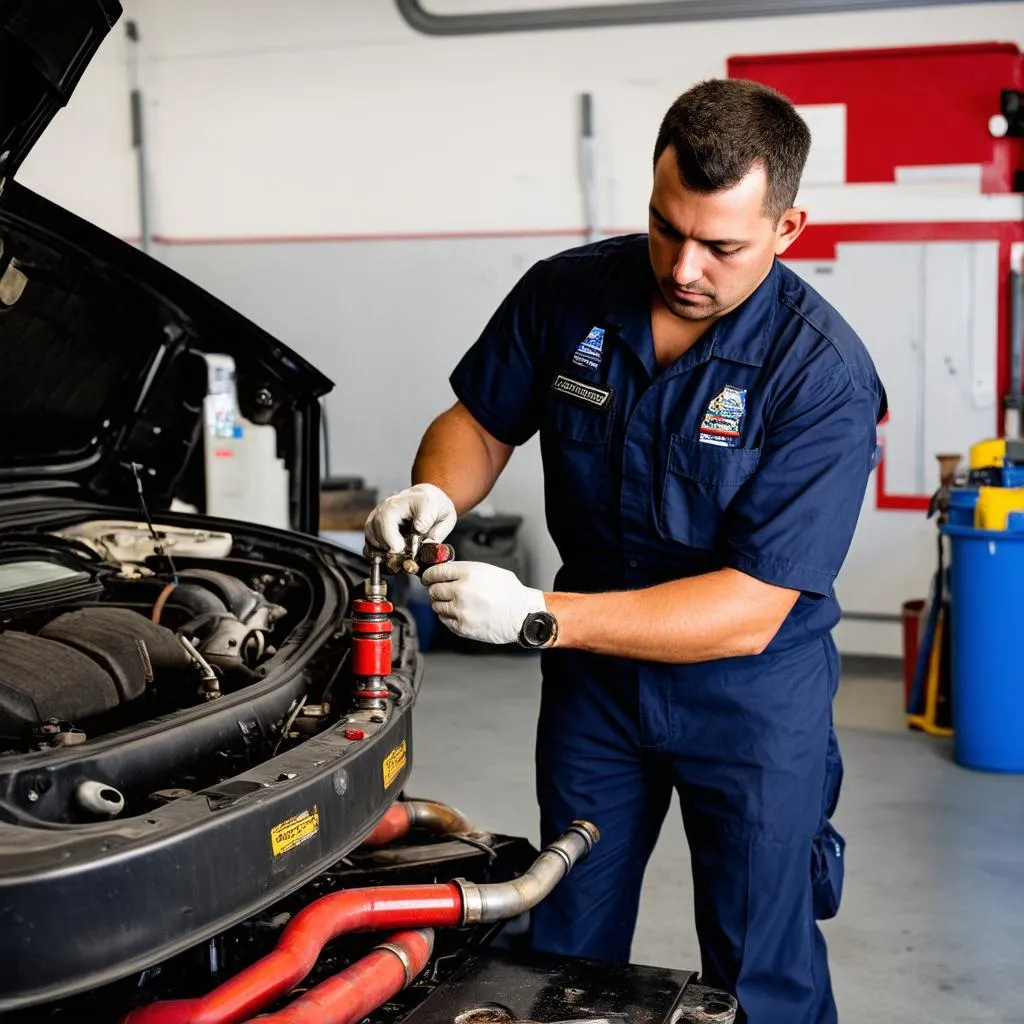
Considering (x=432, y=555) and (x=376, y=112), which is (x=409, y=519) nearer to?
(x=432, y=555)

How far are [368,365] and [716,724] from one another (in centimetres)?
442

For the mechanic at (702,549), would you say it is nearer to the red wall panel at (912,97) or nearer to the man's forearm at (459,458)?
the man's forearm at (459,458)

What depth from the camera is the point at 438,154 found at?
234 inches

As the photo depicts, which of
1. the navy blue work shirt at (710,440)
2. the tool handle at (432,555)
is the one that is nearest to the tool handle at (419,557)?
the tool handle at (432,555)

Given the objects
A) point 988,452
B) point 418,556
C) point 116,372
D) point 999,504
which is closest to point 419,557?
point 418,556

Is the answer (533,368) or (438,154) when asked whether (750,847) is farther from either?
(438,154)

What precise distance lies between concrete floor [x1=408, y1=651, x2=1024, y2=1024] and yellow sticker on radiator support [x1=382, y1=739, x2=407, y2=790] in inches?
50.0

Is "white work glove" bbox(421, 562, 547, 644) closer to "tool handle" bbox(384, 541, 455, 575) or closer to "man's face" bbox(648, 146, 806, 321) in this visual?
"tool handle" bbox(384, 541, 455, 575)

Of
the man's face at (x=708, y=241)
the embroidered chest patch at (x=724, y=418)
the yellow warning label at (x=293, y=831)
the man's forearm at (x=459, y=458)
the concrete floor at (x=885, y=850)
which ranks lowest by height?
the concrete floor at (x=885, y=850)

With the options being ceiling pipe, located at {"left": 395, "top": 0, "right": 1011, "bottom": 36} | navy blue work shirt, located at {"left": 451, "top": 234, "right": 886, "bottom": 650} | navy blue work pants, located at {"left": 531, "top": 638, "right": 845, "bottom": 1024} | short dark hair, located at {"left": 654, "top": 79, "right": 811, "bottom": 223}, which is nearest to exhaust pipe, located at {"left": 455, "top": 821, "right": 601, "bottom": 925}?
navy blue work pants, located at {"left": 531, "top": 638, "right": 845, "bottom": 1024}

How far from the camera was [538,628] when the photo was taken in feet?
5.91

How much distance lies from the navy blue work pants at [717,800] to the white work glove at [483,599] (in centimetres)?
26

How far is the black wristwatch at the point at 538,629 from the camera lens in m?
1.80

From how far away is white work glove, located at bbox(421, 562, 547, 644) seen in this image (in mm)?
1782
